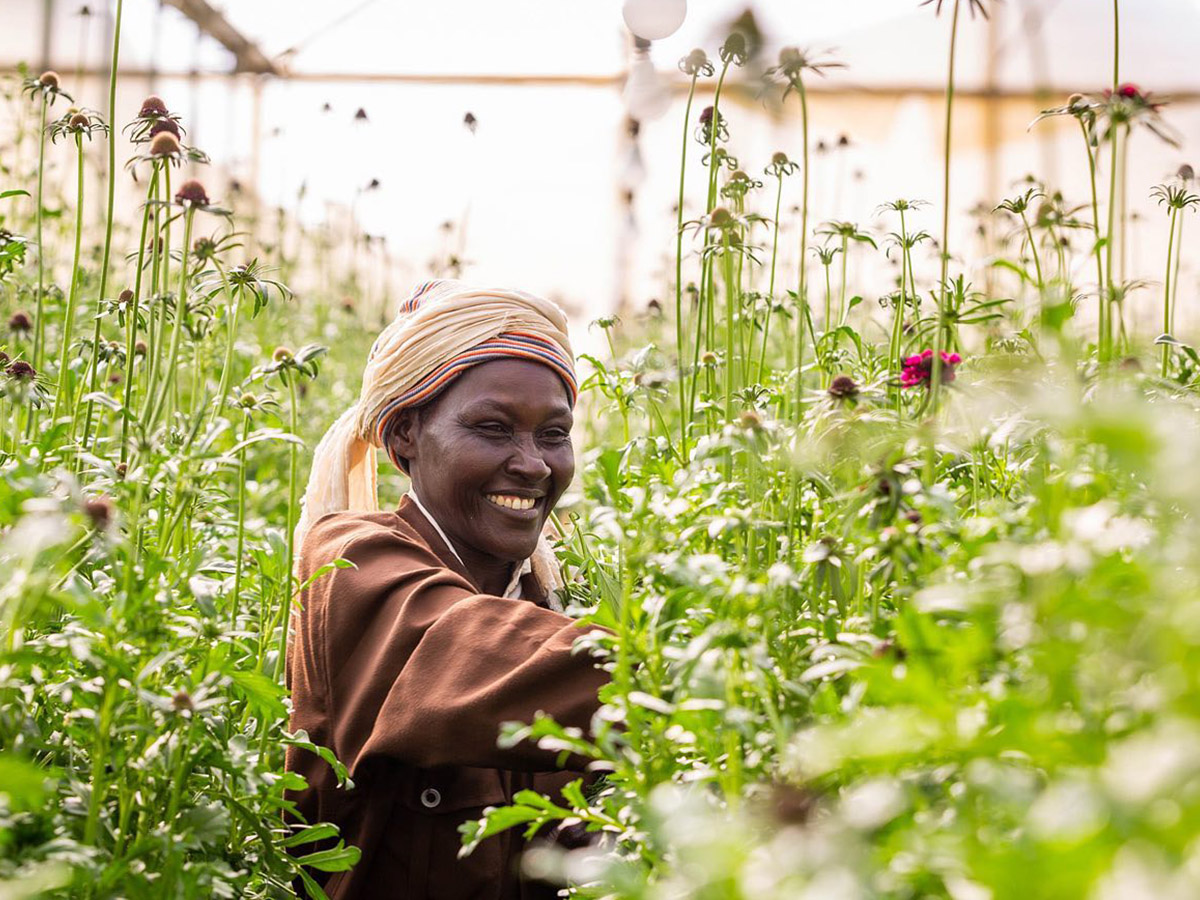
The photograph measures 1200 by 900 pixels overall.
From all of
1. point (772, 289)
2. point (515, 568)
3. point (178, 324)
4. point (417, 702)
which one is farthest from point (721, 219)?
point (515, 568)

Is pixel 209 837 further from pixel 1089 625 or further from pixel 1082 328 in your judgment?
pixel 1082 328

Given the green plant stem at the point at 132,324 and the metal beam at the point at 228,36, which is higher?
the metal beam at the point at 228,36

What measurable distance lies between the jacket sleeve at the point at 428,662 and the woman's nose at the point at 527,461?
0.31 metres

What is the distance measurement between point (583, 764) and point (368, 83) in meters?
8.30

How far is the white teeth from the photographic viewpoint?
2.55 m

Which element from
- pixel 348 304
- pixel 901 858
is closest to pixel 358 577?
pixel 901 858

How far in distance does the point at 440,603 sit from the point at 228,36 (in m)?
7.51

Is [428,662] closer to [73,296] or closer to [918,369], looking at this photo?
[73,296]

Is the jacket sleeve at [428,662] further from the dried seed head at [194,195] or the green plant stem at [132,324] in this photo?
the dried seed head at [194,195]

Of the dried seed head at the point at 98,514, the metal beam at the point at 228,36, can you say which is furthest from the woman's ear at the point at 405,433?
the metal beam at the point at 228,36

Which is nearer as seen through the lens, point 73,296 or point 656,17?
point 73,296

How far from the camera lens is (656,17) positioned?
138 inches

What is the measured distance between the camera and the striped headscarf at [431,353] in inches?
101

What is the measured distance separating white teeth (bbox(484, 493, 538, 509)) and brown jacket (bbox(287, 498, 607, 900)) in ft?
0.82
